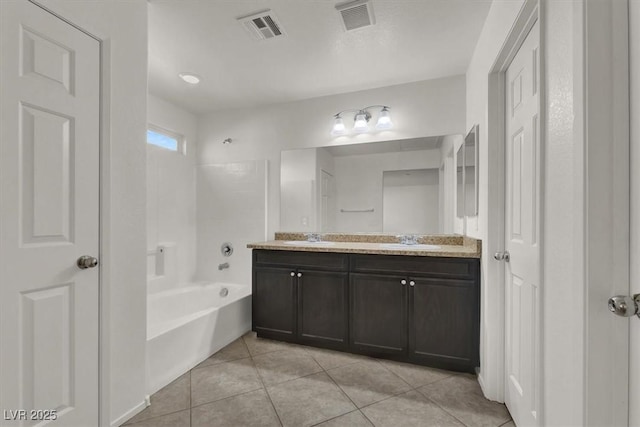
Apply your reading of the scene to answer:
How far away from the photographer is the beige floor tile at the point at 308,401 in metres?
1.64

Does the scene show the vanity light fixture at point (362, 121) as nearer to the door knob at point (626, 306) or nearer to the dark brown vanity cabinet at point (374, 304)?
the dark brown vanity cabinet at point (374, 304)

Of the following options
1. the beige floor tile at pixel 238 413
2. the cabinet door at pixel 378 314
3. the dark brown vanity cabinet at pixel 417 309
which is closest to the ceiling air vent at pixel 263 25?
the dark brown vanity cabinet at pixel 417 309

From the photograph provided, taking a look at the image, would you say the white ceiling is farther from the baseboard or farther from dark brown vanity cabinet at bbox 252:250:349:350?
the baseboard

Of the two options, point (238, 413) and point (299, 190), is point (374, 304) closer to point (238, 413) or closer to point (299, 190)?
point (238, 413)

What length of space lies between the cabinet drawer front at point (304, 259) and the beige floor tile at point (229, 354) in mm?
743

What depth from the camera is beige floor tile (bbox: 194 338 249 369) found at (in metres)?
2.30

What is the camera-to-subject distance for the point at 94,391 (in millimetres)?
1438

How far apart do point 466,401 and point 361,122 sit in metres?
2.40

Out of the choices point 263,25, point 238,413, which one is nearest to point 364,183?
point 263,25

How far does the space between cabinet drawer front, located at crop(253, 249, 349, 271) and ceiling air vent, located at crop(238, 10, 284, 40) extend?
1.70 meters

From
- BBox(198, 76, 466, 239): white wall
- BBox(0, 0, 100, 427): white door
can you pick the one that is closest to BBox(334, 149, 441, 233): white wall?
BBox(198, 76, 466, 239): white wall

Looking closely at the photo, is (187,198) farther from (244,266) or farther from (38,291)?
(38,291)

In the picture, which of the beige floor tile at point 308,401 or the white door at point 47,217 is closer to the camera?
the white door at point 47,217

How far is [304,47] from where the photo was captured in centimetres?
221
